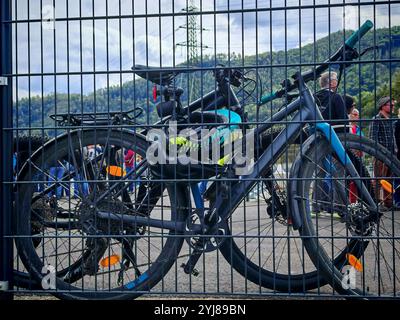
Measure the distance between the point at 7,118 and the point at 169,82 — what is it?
3.07ft

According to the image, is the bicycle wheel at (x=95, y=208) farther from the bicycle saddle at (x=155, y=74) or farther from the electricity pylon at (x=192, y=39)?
the electricity pylon at (x=192, y=39)

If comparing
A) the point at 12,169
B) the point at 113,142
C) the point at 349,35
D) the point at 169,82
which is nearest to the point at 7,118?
the point at 12,169

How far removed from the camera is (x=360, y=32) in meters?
3.60

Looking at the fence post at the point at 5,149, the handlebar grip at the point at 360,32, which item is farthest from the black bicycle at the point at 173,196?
the fence post at the point at 5,149

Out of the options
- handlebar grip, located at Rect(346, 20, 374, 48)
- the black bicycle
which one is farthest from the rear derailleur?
handlebar grip, located at Rect(346, 20, 374, 48)

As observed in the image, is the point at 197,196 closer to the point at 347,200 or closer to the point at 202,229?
the point at 202,229

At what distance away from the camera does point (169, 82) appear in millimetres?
3691

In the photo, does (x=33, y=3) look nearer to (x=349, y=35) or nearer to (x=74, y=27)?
(x=74, y=27)

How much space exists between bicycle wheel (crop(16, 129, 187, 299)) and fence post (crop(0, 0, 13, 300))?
10 centimetres

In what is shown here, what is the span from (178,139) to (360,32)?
3.89 ft

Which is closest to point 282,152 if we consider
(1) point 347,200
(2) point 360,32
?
(1) point 347,200

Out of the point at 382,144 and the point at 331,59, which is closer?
the point at 331,59

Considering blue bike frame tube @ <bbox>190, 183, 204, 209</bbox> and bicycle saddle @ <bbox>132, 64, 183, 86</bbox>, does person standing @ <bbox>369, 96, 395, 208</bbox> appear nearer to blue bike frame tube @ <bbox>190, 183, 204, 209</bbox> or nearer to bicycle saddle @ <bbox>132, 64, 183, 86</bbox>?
blue bike frame tube @ <bbox>190, 183, 204, 209</bbox>
